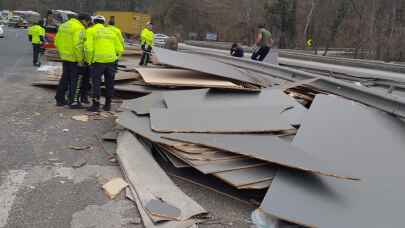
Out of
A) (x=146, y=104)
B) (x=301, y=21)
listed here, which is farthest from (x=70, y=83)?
(x=301, y=21)

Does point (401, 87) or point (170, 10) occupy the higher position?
point (170, 10)

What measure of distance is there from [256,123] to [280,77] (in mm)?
4534

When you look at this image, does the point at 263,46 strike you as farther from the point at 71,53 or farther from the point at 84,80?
the point at 71,53

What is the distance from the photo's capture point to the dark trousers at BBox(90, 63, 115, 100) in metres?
6.99

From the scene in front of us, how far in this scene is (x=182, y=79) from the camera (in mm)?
7410

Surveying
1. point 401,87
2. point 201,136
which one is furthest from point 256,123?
point 401,87

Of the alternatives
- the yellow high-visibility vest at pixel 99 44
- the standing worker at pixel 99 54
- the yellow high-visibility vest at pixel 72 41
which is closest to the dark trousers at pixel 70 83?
the yellow high-visibility vest at pixel 72 41

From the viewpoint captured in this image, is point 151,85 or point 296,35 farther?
point 296,35

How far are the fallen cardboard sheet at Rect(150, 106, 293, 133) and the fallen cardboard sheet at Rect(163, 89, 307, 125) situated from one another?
0.26m

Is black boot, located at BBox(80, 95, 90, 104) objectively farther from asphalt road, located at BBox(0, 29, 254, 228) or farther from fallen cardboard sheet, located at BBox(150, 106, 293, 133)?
fallen cardboard sheet, located at BBox(150, 106, 293, 133)

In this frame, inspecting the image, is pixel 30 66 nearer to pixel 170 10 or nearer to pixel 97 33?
pixel 97 33

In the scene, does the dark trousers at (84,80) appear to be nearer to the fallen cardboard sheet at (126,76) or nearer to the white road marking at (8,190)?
the fallen cardboard sheet at (126,76)

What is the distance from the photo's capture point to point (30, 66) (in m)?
13.4

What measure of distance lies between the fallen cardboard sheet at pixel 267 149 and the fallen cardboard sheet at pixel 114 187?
28.0 inches
